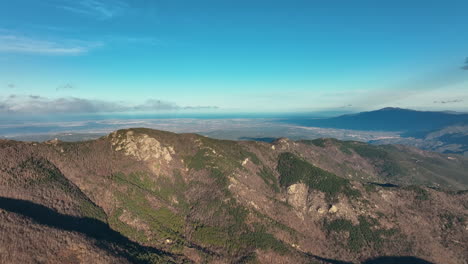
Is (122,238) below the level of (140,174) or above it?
below

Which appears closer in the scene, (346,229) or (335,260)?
(335,260)

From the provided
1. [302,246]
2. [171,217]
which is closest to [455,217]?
[302,246]

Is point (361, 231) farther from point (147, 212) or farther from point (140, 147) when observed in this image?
point (140, 147)

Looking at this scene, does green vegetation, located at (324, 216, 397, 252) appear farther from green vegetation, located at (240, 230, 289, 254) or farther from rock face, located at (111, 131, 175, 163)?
rock face, located at (111, 131, 175, 163)

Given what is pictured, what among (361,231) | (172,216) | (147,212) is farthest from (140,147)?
(361,231)

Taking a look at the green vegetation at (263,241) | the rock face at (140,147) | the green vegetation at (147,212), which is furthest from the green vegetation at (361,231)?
the rock face at (140,147)

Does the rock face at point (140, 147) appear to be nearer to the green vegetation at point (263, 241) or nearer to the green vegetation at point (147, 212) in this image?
the green vegetation at point (147, 212)

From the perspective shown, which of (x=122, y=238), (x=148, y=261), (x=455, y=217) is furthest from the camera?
(x=455, y=217)

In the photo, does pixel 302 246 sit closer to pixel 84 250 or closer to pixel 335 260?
pixel 335 260
